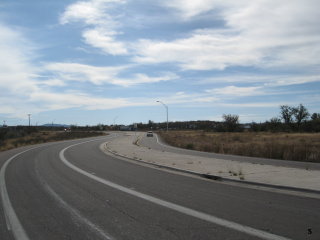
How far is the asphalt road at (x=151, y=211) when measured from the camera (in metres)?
6.58

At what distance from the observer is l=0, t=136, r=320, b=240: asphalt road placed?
658 cm

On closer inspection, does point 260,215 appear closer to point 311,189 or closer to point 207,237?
point 207,237

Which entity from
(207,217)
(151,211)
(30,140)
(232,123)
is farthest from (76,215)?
(232,123)

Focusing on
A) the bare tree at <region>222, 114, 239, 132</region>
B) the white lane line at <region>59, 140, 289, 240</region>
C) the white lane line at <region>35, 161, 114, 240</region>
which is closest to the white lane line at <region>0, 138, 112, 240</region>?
the white lane line at <region>35, 161, 114, 240</region>

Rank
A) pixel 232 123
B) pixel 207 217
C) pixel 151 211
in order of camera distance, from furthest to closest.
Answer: pixel 232 123 < pixel 151 211 < pixel 207 217

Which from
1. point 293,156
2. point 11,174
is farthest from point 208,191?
point 293,156

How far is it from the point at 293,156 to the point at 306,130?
100495mm

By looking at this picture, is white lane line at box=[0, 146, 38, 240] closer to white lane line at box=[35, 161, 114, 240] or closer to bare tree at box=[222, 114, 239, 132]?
white lane line at box=[35, 161, 114, 240]

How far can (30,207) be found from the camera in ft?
29.3

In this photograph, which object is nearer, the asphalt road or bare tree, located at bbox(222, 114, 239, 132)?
the asphalt road

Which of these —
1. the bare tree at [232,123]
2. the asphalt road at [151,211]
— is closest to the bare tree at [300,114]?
the bare tree at [232,123]

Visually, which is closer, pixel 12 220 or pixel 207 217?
pixel 207 217

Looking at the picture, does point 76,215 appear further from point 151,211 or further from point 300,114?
point 300,114

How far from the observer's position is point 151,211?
8.20 metres
